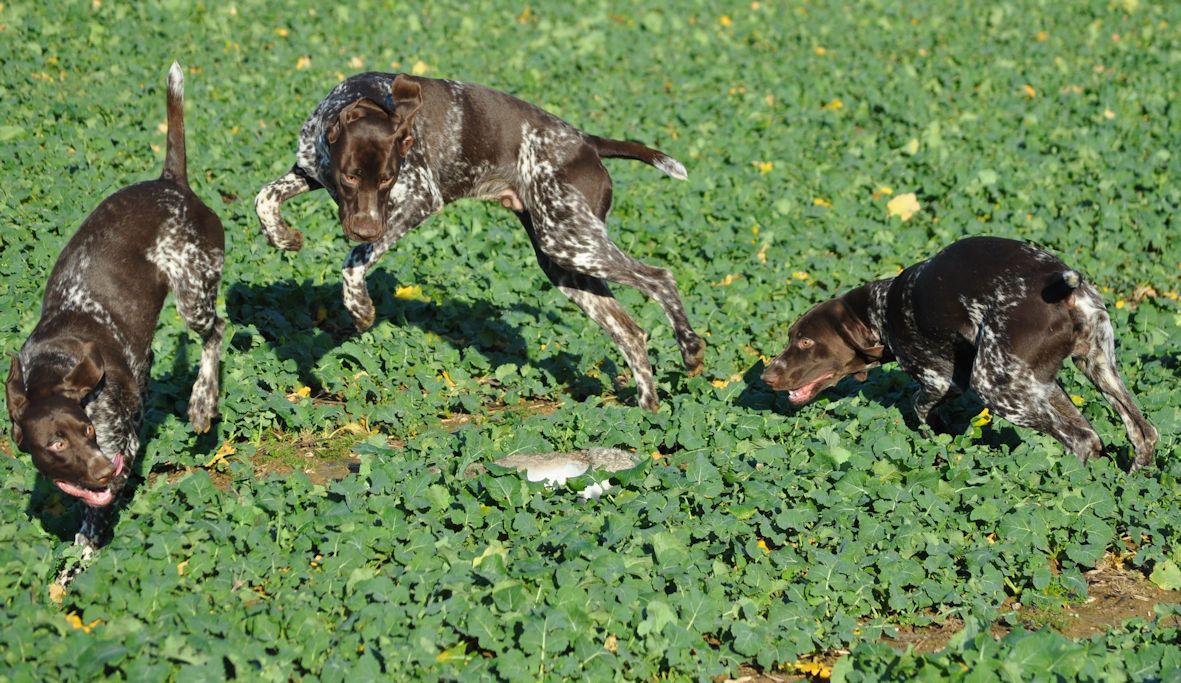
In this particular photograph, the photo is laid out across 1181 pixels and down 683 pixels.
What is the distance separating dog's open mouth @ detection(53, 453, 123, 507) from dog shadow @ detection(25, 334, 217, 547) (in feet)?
1.02

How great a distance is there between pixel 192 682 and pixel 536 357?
15.1 ft

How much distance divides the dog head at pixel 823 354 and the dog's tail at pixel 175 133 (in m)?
3.75

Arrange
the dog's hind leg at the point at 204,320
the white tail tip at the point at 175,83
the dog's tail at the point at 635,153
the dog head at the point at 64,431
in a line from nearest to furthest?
1. the dog head at the point at 64,431
2. the dog's hind leg at the point at 204,320
3. the white tail tip at the point at 175,83
4. the dog's tail at the point at 635,153

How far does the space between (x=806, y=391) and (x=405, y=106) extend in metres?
3.07

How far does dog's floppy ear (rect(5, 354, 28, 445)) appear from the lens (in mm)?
5425

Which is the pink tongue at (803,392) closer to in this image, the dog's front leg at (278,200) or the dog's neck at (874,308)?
the dog's neck at (874,308)

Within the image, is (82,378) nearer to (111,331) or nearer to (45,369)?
(45,369)

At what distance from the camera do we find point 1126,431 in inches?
280

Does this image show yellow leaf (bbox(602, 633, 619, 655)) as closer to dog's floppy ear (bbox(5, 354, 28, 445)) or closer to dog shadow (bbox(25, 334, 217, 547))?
dog shadow (bbox(25, 334, 217, 547))

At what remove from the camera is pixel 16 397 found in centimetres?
545

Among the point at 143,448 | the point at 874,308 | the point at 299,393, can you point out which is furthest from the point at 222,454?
the point at 874,308

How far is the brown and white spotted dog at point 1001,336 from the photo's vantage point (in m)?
6.84

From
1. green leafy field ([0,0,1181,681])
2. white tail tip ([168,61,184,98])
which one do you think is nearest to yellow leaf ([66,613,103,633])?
green leafy field ([0,0,1181,681])

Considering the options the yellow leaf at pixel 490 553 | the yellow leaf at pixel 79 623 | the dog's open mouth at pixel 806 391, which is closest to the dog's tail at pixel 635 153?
the dog's open mouth at pixel 806 391
